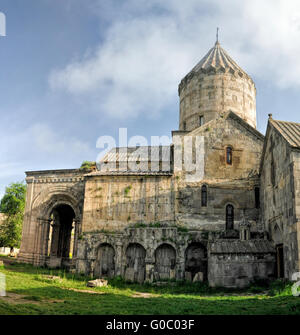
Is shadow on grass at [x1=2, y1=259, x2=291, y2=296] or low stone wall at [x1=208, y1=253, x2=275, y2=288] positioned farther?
low stone wall at [x1=208, y1=253, x2=275, y2=288]

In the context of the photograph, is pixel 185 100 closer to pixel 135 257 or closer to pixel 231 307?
pixel 135 257

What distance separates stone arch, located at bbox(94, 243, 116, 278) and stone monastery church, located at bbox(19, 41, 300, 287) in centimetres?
6

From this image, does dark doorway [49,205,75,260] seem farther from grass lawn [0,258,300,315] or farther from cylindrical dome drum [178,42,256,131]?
grass lawn [0,258,300,315]

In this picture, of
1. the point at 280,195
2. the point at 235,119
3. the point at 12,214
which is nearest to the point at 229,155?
the point at 235,119

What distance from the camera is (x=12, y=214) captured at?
112ft

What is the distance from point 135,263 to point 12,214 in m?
21.0

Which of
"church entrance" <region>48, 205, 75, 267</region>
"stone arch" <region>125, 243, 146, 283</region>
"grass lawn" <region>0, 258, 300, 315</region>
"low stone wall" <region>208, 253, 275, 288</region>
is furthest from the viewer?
"church entrance" <region>48, 205, 75, 267</region>

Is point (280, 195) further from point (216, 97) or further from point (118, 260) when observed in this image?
point (216, 97)

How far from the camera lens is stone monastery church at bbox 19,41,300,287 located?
14805mm

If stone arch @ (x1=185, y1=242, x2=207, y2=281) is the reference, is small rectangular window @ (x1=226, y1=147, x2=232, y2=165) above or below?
above

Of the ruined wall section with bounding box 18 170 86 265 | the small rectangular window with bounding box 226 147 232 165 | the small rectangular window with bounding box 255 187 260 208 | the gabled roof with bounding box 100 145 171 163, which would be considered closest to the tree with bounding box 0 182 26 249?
the ruined wall section with bounding box 18 170 86 265

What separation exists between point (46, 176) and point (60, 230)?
6.20m

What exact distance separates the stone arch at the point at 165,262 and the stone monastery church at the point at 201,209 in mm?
53

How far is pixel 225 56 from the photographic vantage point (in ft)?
81.9
